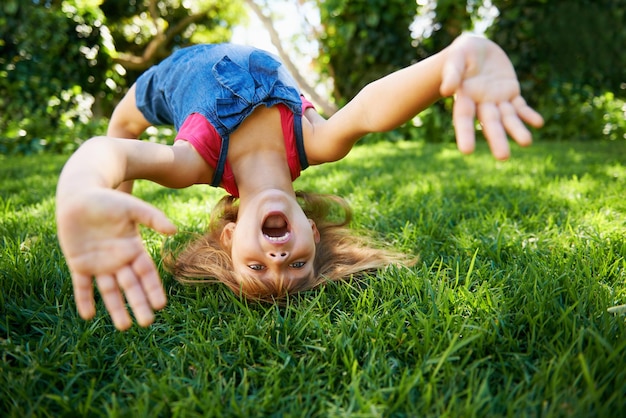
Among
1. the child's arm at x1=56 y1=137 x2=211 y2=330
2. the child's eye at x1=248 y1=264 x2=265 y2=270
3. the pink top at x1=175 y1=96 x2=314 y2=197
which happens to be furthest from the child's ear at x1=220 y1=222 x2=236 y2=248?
the child's arm at x1=56 y1=137 x2=211 y2=330

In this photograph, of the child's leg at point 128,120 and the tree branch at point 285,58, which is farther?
the tree branch at point 285,58

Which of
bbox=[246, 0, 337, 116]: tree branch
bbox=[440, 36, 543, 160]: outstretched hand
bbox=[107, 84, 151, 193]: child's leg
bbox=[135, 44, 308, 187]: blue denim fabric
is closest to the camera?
bbox=[440, 36, 543, 160]: outstretched hand

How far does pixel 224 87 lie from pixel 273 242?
76cm

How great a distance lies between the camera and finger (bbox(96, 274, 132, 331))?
3.49ft

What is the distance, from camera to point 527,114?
45.2 inches

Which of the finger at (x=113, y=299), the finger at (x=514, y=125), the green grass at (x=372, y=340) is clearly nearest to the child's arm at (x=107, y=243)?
Result: the finger at (x=113, y=299)

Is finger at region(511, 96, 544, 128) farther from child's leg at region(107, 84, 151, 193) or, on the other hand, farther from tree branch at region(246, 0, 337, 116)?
tree branch at region(246, 0, 337, 116)

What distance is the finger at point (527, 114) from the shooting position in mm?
1116

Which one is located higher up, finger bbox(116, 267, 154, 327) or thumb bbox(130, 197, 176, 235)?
thumb bbox(130, 197, 176, 235)

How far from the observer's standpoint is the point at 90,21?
22.6 feet

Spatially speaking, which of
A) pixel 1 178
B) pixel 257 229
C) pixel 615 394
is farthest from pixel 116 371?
pixel 1 178

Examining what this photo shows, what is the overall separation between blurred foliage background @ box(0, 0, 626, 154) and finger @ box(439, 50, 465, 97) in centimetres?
584

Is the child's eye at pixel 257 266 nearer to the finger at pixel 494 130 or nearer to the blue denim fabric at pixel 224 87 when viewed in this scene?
the blue denim fabric at pixel 224 87

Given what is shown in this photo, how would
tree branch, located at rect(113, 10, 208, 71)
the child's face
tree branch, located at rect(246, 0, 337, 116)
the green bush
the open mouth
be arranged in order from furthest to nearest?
tree branch, located at rect(113, 10, 208, 71)
tree branch, located at rect(246, 0, 337, 116)
the green bush
the open mouth
the child's face
